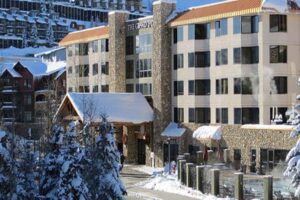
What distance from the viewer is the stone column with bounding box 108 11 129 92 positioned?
55.2 m

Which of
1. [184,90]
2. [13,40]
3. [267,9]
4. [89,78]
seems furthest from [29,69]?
[267,9]

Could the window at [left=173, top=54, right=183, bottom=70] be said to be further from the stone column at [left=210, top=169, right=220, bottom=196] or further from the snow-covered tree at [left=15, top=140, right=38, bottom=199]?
the snow-covered tree at [left=15, top=140, right=38, bottom=199]

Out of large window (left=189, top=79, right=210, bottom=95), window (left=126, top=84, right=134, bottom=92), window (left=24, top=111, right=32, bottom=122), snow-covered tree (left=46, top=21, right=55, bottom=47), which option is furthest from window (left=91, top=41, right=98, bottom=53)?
snow-covered tree (left=46, top=21, right=55, bottom=47)

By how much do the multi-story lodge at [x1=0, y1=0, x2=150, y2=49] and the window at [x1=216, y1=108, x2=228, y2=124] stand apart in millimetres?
70962

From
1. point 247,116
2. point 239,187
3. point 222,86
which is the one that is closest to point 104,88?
point 222,86

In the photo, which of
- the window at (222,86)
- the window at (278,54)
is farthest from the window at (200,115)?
the window at (278,54)

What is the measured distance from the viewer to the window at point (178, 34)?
49.2 metres

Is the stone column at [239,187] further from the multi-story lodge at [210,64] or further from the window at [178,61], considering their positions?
the window at [178,61]

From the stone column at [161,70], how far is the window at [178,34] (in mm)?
480

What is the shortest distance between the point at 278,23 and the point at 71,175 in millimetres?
26229

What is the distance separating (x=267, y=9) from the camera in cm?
4234

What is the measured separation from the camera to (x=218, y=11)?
150 ft

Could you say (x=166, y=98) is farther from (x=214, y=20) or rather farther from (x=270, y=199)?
(x=270, y=199)

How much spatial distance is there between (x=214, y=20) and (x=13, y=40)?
2800 inches
